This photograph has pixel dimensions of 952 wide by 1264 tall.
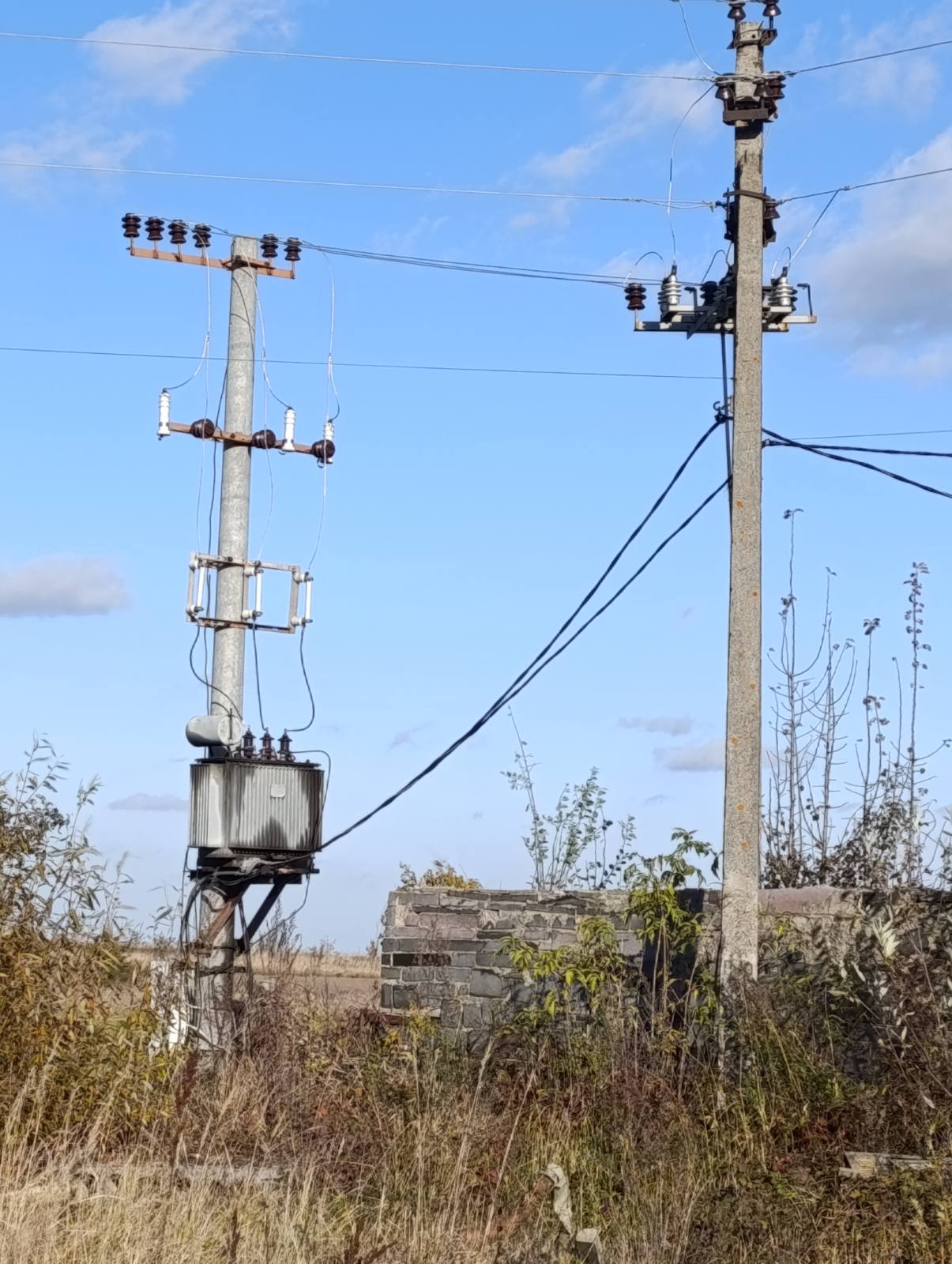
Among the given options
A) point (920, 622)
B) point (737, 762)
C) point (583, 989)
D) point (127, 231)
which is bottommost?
point (583, 989)

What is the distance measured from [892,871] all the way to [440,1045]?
12.4ft

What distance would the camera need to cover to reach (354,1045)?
1229 cm

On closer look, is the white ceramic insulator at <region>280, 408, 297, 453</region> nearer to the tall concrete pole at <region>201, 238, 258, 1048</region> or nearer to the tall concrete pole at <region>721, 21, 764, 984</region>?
the tall concrete pole at <region>201, 238, 258, 1048</region>

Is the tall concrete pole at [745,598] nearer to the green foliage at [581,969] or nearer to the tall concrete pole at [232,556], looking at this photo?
the green foliage at [581,969]

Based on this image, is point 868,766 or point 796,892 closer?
point 796,892

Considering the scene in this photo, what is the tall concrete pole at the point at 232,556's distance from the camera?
13906 mm

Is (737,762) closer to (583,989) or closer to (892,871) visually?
(892,871)

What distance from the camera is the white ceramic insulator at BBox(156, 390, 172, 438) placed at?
1497cm

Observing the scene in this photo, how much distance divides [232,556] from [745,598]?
5.53 meters

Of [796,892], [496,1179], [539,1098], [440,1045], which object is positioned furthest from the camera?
[440,1045]

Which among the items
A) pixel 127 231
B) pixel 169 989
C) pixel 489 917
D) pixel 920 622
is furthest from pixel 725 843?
pixel 127 231

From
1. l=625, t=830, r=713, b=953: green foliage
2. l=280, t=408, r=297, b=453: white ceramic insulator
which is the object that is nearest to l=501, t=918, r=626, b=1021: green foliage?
l=625, t=830, r=713, b=953: green foliage

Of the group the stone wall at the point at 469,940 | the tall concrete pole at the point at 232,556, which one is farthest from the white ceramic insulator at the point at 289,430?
the stone wall at the point at 469,940

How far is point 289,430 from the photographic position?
15.4 metres
